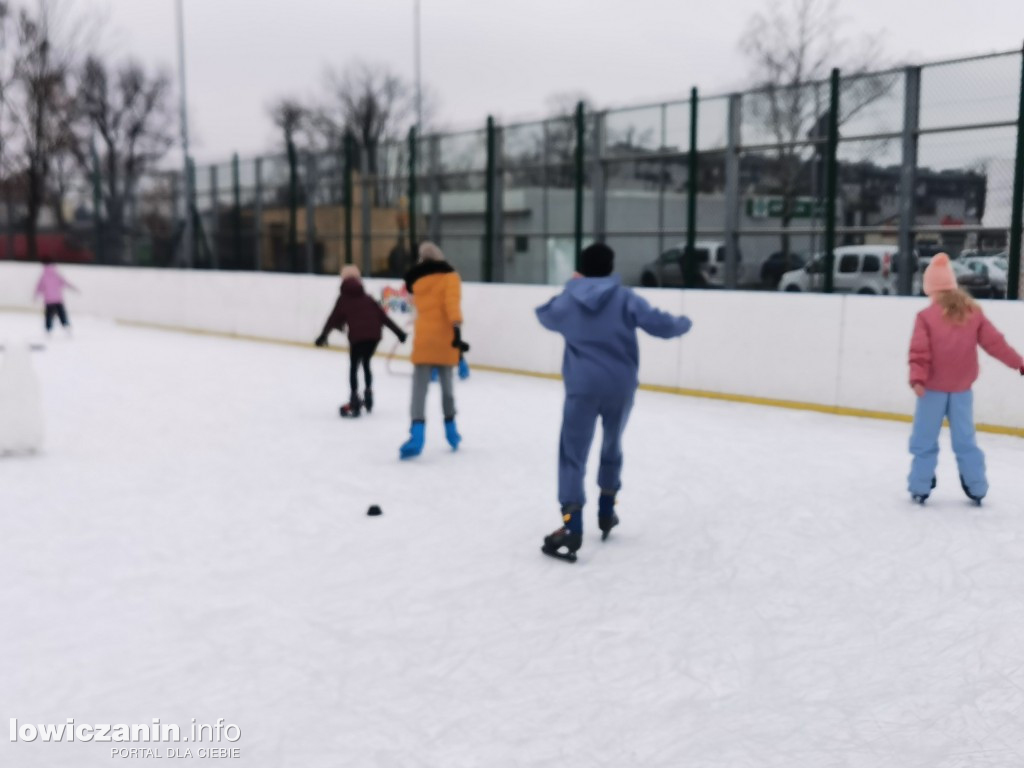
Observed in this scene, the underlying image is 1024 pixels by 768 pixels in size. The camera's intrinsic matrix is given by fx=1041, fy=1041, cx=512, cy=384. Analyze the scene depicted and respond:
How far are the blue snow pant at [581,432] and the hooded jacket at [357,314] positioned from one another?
454cm

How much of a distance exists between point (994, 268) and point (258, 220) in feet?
43.0

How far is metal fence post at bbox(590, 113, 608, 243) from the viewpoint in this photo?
15.4 meters

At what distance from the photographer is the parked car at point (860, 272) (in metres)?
10.6

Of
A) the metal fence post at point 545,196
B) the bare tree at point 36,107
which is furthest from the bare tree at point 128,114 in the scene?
the metal fence post at point 545,196

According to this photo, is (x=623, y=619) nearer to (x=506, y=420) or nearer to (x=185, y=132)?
(x=506, y=420)

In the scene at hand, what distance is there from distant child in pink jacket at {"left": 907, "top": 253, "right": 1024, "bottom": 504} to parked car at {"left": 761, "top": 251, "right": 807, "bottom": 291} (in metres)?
6.79

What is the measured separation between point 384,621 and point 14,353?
5.16m

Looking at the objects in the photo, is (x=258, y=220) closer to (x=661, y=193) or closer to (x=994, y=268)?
(x=661, y=193)

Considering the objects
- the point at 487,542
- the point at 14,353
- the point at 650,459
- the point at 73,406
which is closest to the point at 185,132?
the point at 73,406

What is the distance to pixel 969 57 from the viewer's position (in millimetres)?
9883

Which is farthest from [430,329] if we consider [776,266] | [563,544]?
[776,266]

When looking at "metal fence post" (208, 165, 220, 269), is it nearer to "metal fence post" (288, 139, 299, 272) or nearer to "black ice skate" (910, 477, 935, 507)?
"metal fence post" (288, 139, 299, 272)

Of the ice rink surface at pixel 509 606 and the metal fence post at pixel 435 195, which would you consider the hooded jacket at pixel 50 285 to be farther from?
the ice rink surface at pixel 509 606

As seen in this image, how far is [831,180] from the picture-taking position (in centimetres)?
1056
